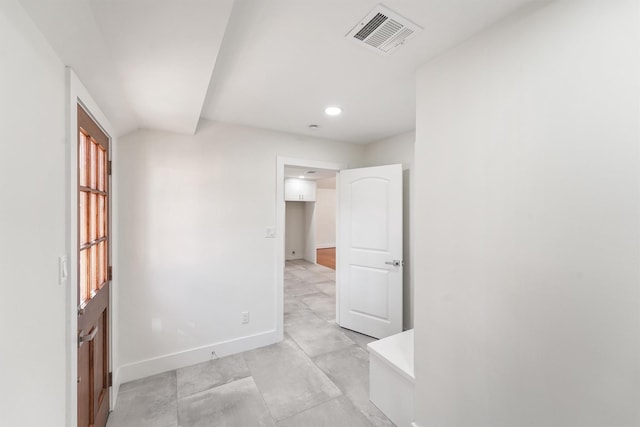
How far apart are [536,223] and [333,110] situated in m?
1.67

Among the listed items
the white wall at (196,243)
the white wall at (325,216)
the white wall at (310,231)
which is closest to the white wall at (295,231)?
the white wall at (310,231)

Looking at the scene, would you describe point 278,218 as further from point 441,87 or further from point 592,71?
point 592,71

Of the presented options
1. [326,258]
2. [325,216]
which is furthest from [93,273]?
[325,216]

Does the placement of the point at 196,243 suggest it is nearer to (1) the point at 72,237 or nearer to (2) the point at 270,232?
(2) the point at 270,232

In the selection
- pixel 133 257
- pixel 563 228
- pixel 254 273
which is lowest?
pixel 254 273

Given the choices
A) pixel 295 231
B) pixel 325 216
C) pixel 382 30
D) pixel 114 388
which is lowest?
pixel 114 388

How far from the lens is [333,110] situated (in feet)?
7.26

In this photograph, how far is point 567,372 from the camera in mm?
978

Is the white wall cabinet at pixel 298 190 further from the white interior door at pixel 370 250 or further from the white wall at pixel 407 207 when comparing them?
the white wall at pixel 407 207

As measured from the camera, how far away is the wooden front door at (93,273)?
130 cm

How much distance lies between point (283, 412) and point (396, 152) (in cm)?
267

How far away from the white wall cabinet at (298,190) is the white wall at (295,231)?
1160mm

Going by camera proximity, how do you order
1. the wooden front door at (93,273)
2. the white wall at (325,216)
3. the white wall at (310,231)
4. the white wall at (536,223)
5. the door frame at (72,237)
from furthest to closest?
the white wall at (325,216)
the white wall at (310,231)
the wooden front door at (93,273)
the door frame at (72,237)
the white wall at (536,223)

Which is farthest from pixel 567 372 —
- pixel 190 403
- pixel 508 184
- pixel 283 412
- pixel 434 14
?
pixel 190 403
